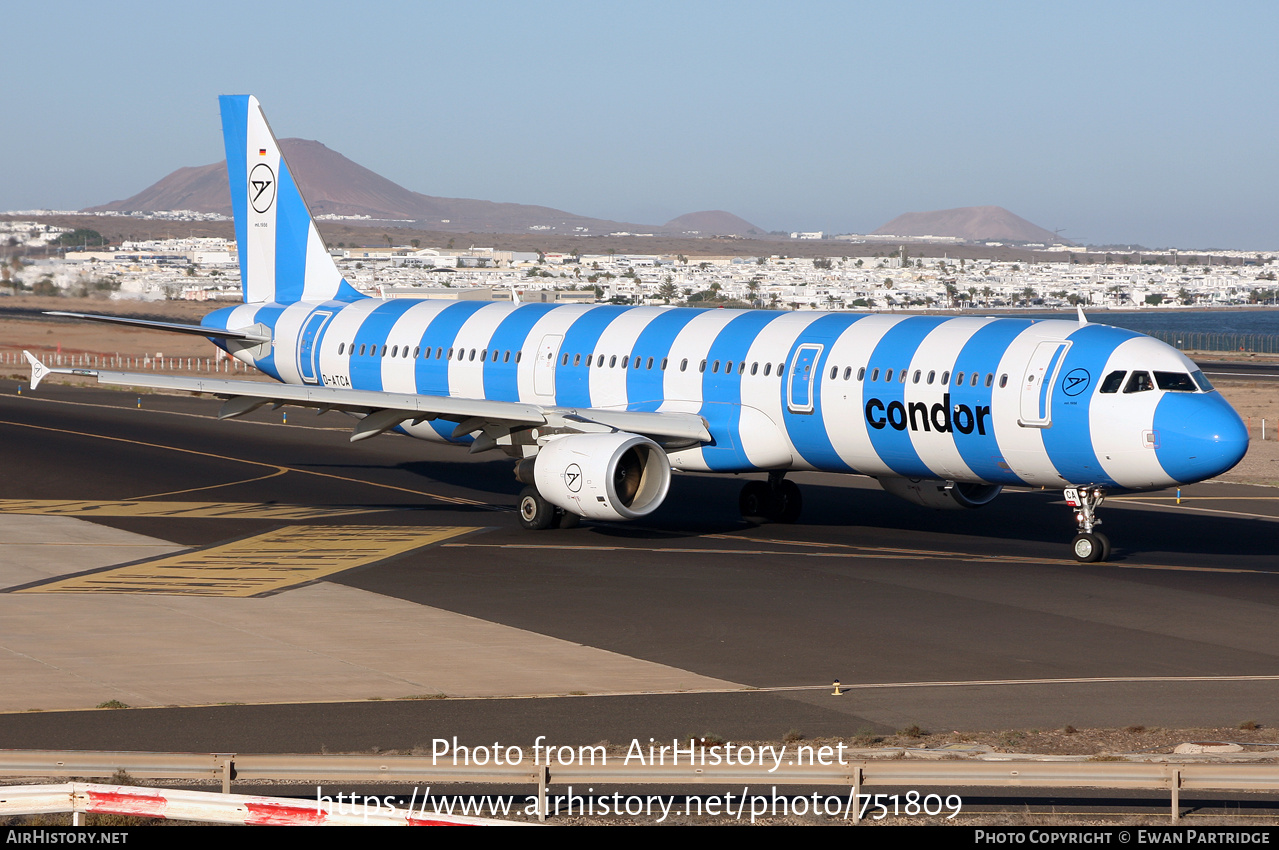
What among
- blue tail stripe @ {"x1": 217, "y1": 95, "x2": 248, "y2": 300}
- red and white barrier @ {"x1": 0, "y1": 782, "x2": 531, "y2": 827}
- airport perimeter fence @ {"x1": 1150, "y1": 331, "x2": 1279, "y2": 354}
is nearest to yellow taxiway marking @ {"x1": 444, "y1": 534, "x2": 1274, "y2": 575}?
blue tail stripe @ {"x1": 217, "y1": 95, "x2": 248, "y2": 300}

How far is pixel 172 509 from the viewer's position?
118 feet

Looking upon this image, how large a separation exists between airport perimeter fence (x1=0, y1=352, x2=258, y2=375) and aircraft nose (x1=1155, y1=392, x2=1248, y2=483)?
6284cm

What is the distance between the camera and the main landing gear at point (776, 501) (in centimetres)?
3500

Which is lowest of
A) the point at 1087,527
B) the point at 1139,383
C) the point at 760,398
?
the point at 1087,527

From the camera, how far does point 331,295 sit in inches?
1660

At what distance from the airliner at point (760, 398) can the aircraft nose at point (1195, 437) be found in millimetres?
35

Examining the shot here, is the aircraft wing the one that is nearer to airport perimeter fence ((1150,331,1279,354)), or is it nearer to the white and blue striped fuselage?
the white and blue striped fuselage

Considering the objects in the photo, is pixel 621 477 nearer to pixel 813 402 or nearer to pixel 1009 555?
pixel 813 402

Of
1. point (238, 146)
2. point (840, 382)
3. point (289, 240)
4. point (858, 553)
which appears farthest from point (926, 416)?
point (238, 146)

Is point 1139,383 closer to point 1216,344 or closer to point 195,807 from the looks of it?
point 195,807

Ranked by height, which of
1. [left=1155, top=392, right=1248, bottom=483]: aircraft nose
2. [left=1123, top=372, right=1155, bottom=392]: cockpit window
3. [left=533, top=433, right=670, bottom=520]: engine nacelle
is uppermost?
[left=1123, top=372, right=1155, bottom=392]: cockpit window

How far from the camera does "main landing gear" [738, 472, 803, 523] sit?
35000mm

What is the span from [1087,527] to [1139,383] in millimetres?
3490
